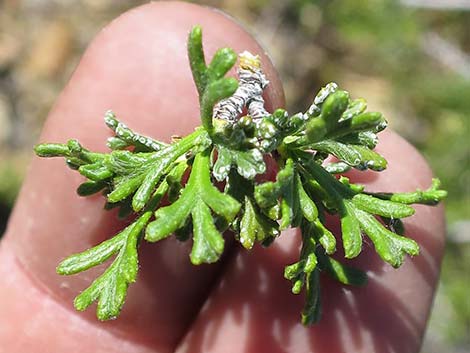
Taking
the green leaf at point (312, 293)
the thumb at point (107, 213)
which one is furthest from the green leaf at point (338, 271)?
the thumb at point (107, 213)

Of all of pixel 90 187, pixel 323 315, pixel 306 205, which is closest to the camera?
pixel 306 205

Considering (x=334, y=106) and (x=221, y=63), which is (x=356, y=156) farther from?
(x=221, y=63)

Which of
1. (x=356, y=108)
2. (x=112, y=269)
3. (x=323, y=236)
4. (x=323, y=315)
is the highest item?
(x=356, y=108)

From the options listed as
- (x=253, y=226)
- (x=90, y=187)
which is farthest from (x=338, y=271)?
(x=90, y=187)

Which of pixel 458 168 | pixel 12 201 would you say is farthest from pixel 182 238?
pixel 12 201

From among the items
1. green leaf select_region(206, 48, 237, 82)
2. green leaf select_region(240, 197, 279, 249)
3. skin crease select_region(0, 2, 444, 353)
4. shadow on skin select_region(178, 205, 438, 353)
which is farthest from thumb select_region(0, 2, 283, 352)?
green leaf select_region(206, 48, 237, 82)

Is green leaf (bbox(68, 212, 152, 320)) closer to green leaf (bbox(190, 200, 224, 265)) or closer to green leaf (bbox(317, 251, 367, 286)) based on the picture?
green leaf (bbox(190, 200, 224, 265))

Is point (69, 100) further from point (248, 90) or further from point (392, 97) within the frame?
point (392, 97)
